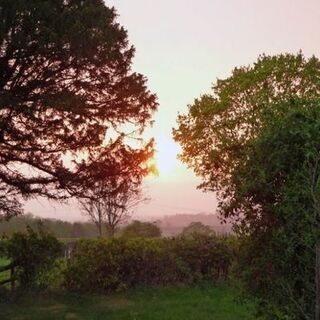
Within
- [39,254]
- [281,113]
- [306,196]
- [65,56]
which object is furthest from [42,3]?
[306,196]

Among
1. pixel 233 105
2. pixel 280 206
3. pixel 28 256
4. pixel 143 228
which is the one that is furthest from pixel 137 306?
pixel 143 228

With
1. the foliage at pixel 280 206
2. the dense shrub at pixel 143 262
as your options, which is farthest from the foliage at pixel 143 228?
the foliage at pixel 280 206

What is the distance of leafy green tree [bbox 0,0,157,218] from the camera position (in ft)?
46.5

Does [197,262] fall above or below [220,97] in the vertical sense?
below

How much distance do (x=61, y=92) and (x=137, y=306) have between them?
5.99 m

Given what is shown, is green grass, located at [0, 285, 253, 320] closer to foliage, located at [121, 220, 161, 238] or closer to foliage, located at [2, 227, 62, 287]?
foliage, located at [2, 227, 62, 287]

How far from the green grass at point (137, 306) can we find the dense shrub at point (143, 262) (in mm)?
689

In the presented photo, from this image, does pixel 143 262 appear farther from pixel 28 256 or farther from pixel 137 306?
pixel 28 256

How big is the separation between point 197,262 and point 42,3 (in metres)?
9.47

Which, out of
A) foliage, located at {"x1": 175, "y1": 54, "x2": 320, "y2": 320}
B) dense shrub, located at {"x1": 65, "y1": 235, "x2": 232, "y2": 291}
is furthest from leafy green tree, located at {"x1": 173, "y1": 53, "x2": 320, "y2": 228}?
foliage, located at {"x1": 175, "y1": 54, "x2": 320, "y2": 320}

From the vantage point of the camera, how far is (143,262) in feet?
56.8

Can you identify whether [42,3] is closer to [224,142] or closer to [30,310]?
[30,310]

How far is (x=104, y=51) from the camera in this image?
1545cm

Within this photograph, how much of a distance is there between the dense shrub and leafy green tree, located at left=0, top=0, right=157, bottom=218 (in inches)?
85.6
